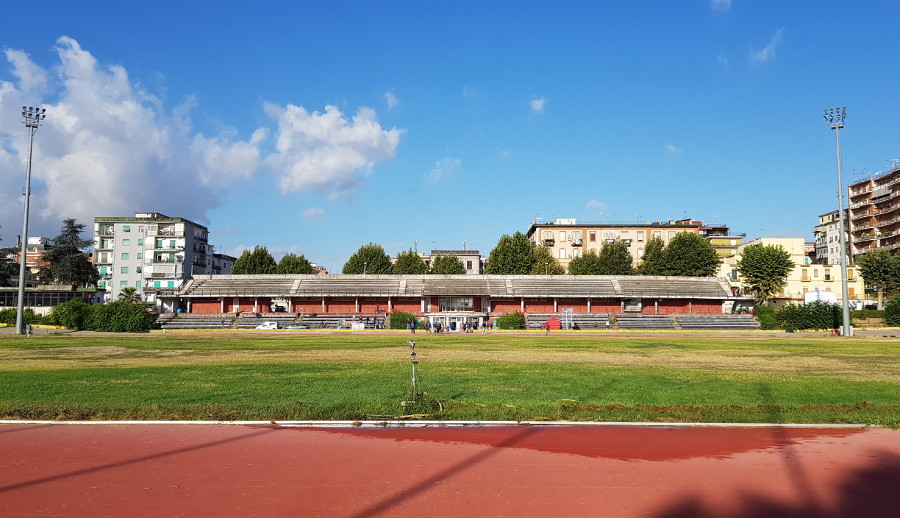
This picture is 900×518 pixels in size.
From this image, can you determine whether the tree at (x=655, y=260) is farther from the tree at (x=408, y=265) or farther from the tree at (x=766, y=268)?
the tree at (x=408, y=265)

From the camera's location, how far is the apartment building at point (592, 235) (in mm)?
115062

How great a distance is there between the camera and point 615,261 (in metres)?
96.9

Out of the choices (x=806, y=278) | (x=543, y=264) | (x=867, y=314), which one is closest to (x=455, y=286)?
(x=543, y=264)

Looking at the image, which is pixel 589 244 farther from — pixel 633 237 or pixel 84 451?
pixel 84 451

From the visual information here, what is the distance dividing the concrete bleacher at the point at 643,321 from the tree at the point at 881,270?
3463 cm

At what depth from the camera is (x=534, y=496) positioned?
8258mm

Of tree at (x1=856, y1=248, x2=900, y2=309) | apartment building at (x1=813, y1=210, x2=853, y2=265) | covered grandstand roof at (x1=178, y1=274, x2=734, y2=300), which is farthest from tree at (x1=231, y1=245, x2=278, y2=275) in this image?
apartment building at (x1=813, y1=210, x2=853, y2=265)

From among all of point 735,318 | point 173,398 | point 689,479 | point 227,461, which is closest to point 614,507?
point 689,479

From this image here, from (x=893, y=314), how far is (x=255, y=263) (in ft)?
283

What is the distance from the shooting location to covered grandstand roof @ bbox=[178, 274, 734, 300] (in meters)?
78.3

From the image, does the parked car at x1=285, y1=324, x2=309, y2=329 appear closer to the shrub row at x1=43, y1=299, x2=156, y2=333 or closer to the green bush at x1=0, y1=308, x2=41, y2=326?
the shrub row at x1=43, y1=299, x2=156, y2=333

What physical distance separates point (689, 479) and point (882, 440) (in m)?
5.28

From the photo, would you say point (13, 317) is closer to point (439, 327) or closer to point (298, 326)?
point (298, 326)

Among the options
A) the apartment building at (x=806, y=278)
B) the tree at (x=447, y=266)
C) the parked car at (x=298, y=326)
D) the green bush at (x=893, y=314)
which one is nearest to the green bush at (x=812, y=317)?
the green bush at (x=893, y=314)
